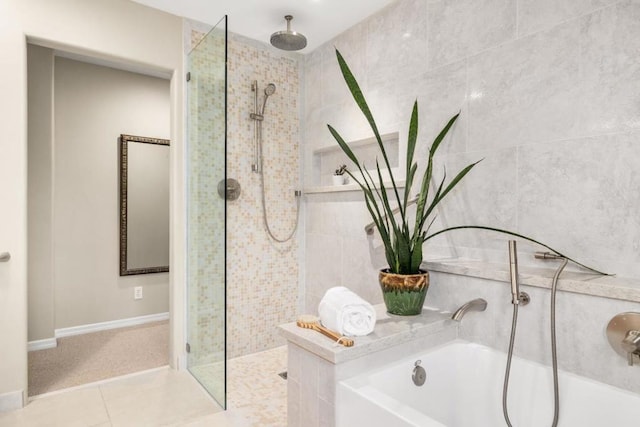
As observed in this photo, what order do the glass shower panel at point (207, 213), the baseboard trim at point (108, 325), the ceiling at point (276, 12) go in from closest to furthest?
1. the glass shower panel at point (207, 213)
2. the ceiling at point (276, 12)
3. the baseboard trim at point (108, 325)

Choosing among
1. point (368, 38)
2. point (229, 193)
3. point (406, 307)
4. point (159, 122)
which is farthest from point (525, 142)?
point (159, 122)

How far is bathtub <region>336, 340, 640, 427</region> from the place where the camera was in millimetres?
1217

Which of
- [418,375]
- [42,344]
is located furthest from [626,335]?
[42,344]

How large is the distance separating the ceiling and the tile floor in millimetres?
2436

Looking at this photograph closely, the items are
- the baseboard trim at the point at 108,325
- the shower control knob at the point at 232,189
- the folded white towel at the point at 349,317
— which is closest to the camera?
the folded white towel at the point at 349,317

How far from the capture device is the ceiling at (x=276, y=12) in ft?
7.75

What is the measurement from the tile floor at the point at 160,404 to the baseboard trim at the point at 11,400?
4cm

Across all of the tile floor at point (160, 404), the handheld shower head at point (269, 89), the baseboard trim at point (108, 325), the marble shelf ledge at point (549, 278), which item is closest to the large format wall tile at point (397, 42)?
the handheld shower head at point (269, 89)

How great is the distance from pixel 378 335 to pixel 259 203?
1.69m

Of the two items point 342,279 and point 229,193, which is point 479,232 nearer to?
point 342,279

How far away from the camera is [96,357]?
Result: 2.80 meters

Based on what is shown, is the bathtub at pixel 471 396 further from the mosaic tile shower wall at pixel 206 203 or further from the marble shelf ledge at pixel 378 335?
the mosaic tile shower wall at pixel 206 203

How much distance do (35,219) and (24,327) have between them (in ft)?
3.70

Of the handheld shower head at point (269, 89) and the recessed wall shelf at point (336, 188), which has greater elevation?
the handheld shower head at point (269, 89)
